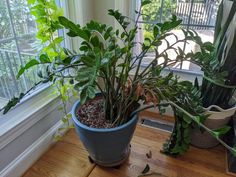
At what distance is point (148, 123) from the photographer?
63.4 inches

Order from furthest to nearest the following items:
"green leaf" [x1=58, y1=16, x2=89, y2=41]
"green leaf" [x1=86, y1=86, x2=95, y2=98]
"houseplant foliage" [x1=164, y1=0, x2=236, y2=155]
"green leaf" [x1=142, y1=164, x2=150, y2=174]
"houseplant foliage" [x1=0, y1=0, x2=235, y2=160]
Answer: "green leaf" [x1=142, y1=164, x2=150, y2=174], "houseplant foliage" [x1=164, y1=0, x2=236, y2=155], "houseplant foliage" [x1=0, y1=0, x2=235, y2=160], "green leaf" [x1=58, y1=16, x2=89, y2=41], "green leaf" [x1=86, y1=86, x2=95, y2=98]

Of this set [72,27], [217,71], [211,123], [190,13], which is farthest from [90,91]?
[190,13]

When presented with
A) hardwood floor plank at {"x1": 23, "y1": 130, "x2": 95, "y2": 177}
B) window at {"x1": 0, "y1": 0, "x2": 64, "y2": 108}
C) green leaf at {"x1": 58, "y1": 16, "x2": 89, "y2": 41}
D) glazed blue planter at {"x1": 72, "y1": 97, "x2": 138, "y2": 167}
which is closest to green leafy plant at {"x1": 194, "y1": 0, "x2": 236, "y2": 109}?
glazed blue planter at {"x1": 72, "y1": 97, "x2": 138, "y2": 167}

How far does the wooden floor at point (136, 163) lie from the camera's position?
119cm

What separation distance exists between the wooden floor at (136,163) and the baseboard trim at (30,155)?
0.11 feet

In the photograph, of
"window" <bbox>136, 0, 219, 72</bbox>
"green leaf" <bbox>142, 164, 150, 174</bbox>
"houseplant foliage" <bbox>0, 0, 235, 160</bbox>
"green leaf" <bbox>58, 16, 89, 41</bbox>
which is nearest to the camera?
"green leaf" <bbox>58, 16, 89, 41</bbox>

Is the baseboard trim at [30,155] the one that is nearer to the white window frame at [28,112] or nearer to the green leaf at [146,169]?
the white window frame at [28,112]

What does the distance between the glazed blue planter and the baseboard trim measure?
0.36 m

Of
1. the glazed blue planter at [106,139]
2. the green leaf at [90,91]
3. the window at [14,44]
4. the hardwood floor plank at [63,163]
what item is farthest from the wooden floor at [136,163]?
the green leaf at [90,91]

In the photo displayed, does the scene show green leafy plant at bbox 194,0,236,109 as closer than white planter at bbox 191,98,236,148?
Yes

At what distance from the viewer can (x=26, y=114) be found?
3.78 feet

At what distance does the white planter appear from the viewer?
1.20 metres

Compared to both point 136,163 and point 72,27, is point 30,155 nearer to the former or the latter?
point 136,163

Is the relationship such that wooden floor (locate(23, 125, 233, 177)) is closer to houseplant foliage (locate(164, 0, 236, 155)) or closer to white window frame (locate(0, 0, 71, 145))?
houseplant foliage (locate(164, 0, 236, 155))
